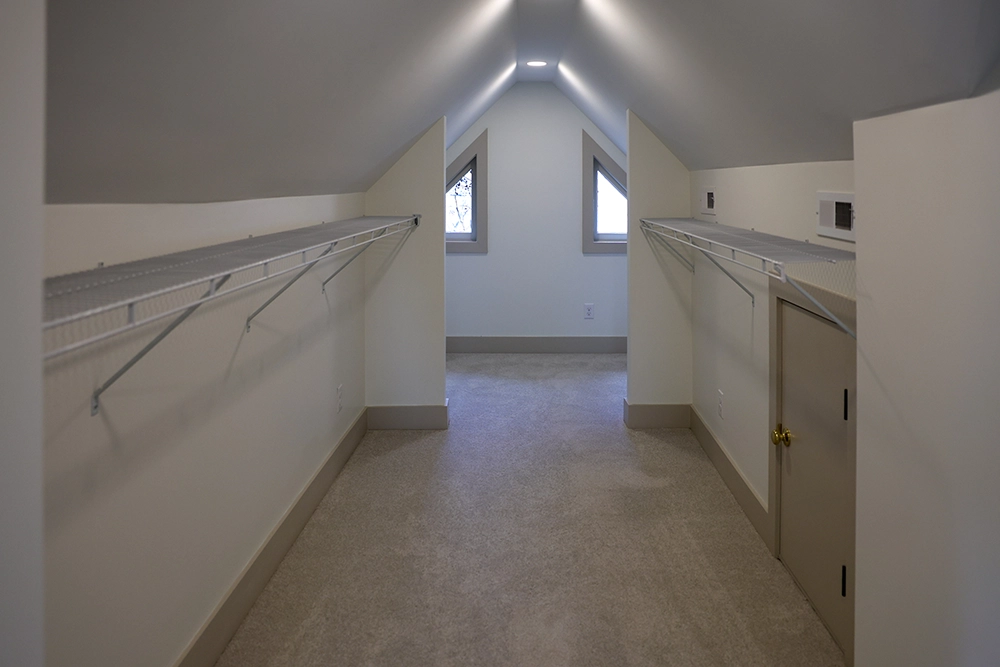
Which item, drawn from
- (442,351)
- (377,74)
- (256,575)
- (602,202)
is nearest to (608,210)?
(602,202)

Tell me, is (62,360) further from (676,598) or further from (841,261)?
(676,598)

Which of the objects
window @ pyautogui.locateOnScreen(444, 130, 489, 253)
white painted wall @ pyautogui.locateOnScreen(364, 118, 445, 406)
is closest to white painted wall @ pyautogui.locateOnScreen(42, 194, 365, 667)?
white painted wall @ pyautogui.locateOnScreen(364, 118, 445, 406)

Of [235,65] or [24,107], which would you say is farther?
[235,65]

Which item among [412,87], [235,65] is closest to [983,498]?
[235,65]

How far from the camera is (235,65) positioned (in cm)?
182

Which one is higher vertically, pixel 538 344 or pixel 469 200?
pixel 469 200

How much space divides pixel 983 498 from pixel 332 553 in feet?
8.05

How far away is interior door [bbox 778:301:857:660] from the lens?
2.49 m

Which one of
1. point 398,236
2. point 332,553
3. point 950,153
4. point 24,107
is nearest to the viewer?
point 24,107

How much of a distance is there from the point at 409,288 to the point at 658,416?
1713 mm

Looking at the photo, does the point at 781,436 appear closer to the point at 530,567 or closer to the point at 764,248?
the point at 764,248

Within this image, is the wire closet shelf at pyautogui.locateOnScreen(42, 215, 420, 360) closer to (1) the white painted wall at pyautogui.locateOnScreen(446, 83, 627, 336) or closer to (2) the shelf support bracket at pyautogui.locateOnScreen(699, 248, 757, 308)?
(2) the shelf support bracket at pyautogui.locateOnScreen(699, 248, 757, 308)

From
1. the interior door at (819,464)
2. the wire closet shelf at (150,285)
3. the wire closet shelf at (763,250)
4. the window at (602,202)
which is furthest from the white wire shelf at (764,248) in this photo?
the window at (602,202)

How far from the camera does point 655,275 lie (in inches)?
197
